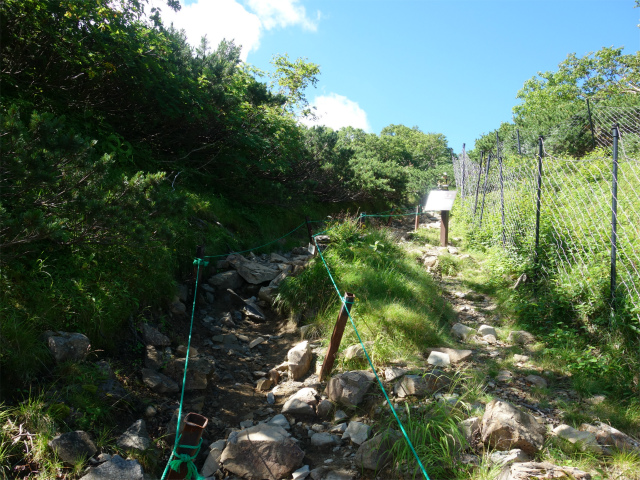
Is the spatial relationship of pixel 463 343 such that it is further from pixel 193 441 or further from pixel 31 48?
pixel 31 48

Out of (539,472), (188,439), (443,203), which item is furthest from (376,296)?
(443,203)

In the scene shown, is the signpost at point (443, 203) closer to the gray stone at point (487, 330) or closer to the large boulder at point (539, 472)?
the gray stone at point (487, 330)

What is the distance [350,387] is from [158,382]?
154 cm

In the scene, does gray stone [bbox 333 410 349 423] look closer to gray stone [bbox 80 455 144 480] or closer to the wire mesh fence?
gray stone [bbox 80 455 144 480]

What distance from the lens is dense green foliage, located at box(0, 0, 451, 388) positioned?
2.84 m

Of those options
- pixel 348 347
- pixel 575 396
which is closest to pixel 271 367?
pixel 348 347

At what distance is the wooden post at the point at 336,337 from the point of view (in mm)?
3330

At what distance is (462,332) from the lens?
4.70 metres

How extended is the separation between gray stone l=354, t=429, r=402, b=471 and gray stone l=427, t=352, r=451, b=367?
1184mm

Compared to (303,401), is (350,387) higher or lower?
higher

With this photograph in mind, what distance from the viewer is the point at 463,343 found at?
4543mm

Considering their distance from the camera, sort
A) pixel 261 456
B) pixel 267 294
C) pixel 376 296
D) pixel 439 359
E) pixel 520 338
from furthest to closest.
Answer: pixel 267 294 < pixel 376 296 < pixel 520 338 < pixel 439 359 < pixel 261 456

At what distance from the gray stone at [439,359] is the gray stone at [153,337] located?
2447mm

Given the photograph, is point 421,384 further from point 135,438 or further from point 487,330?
point 135,438
